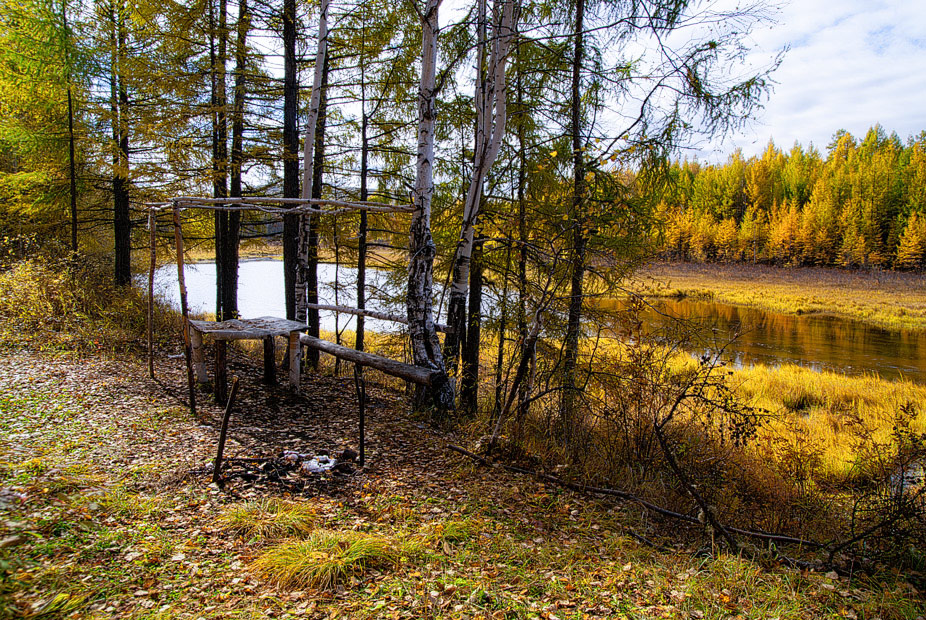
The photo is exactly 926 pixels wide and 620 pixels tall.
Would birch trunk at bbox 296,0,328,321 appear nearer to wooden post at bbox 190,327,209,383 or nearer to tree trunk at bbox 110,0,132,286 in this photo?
wooden post at bbox 190,327,209,383

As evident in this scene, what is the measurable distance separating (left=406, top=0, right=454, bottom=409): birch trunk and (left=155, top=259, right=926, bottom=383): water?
2482 millimetres

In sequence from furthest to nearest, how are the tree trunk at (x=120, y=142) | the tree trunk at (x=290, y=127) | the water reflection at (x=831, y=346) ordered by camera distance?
1. the water reflection at (x=831, y=346)
2. the tree trunk at (x=120, y=142)
3. the tree trunk at (x=290, y=127)

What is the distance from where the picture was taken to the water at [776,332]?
12.9 meters

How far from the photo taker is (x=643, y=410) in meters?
6.47

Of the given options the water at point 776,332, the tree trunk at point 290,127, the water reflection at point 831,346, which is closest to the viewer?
the tree trunk at point 290,127

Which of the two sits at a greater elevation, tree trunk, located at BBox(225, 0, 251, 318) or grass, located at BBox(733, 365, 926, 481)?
tree trunk, located at BBox(225, 0, 251, 318)

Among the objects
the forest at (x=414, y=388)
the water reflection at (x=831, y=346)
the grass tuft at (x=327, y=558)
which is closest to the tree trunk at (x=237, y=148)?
the forest at (x=414, y=388)

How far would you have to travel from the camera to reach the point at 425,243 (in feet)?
20.7

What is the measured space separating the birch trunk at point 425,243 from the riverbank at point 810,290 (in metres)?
14.4

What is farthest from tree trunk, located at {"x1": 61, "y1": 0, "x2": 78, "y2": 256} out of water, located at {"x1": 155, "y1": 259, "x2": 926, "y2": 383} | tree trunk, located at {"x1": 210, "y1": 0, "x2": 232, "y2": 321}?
tree trunk, located at {"x1": 210, "y1": 0, "x2": 232, "y2": 321}

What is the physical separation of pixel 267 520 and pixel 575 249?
16.1ft

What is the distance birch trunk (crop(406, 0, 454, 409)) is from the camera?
5.99 meters

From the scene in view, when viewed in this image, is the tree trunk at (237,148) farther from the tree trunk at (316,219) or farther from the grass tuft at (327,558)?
the grass tuft at (327,558)

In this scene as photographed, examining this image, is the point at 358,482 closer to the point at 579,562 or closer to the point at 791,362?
the point at 579,562
